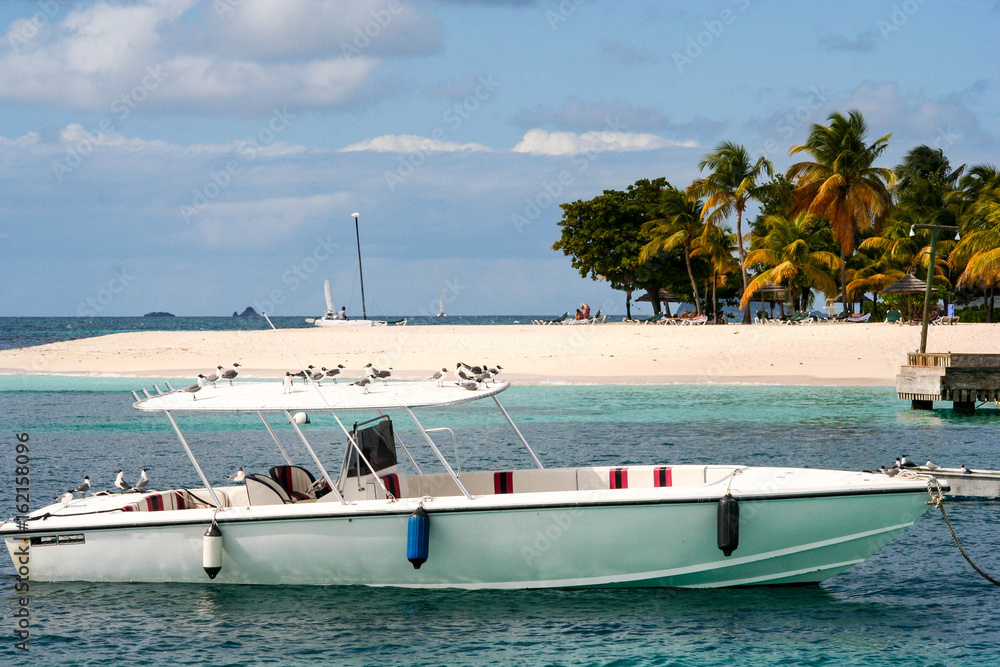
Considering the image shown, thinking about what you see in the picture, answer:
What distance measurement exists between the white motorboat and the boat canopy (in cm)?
3

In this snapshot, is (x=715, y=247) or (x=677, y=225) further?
(x=677, y=225)

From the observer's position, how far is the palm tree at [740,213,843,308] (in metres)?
47.5

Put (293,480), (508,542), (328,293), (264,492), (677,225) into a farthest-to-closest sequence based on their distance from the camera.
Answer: (328,293), (677,225), (293,480), (264,492), (508,542)

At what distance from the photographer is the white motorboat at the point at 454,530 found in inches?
340

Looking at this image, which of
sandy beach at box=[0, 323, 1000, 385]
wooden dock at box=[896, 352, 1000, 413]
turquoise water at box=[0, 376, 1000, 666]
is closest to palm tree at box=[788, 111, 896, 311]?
sandy beach at box=[0, 323, 1000, 385]

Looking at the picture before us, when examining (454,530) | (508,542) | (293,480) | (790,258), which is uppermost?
(790,258)

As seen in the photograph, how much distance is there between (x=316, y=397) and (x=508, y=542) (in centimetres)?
226

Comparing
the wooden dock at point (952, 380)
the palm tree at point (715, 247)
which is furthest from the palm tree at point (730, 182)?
the wooden dock at point (952, 380)

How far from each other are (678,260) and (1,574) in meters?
50.8

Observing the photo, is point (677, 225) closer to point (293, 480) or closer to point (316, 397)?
point (293, 480)

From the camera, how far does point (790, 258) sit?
47531 millimetres

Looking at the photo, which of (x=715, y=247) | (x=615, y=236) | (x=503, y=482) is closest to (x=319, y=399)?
(x=503, y=482)

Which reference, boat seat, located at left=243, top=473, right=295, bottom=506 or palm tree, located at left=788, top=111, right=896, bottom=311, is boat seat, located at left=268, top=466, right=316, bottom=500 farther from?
palm tree, located at left=788, top=111, right=896, bottom=311

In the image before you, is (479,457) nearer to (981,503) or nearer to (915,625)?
(981,503)
